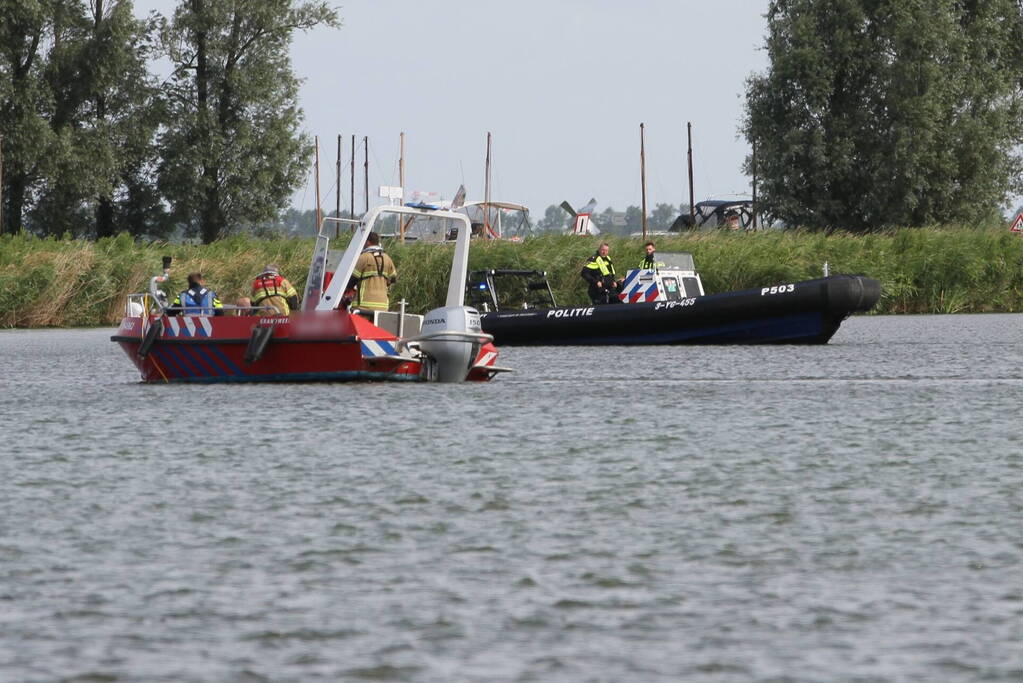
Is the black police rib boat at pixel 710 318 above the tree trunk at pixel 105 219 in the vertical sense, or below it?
below

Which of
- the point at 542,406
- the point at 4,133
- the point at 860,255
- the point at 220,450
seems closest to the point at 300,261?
the point at 860,255

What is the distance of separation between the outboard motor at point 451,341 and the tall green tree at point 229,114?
122ft

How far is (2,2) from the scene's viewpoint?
157 ft

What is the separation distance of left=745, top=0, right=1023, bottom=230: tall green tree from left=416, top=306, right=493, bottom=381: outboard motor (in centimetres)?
3757

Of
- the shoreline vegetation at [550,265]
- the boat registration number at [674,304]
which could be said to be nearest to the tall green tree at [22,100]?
the shoreline vegetation at [550,265]

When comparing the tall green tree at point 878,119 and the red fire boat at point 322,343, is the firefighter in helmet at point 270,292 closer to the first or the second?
the red fire boat at point 322,343

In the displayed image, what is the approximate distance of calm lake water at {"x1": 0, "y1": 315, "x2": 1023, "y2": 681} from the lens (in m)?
4.27

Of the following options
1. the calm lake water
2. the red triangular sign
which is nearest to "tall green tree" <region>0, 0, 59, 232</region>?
the red triangular sign

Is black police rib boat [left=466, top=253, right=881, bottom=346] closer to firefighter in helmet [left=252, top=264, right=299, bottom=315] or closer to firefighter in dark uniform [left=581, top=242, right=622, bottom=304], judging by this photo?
firefighter in dark uniform [left=581, top=242, right=622, bottom=304]

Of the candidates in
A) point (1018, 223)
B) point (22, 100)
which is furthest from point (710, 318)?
point (22, 100)

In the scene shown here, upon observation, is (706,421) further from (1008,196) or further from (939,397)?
(1008,196)

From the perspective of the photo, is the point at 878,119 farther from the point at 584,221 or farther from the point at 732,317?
the point at 732,317

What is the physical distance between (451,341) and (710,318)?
9452 mm

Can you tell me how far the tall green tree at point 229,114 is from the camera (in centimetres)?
5144
